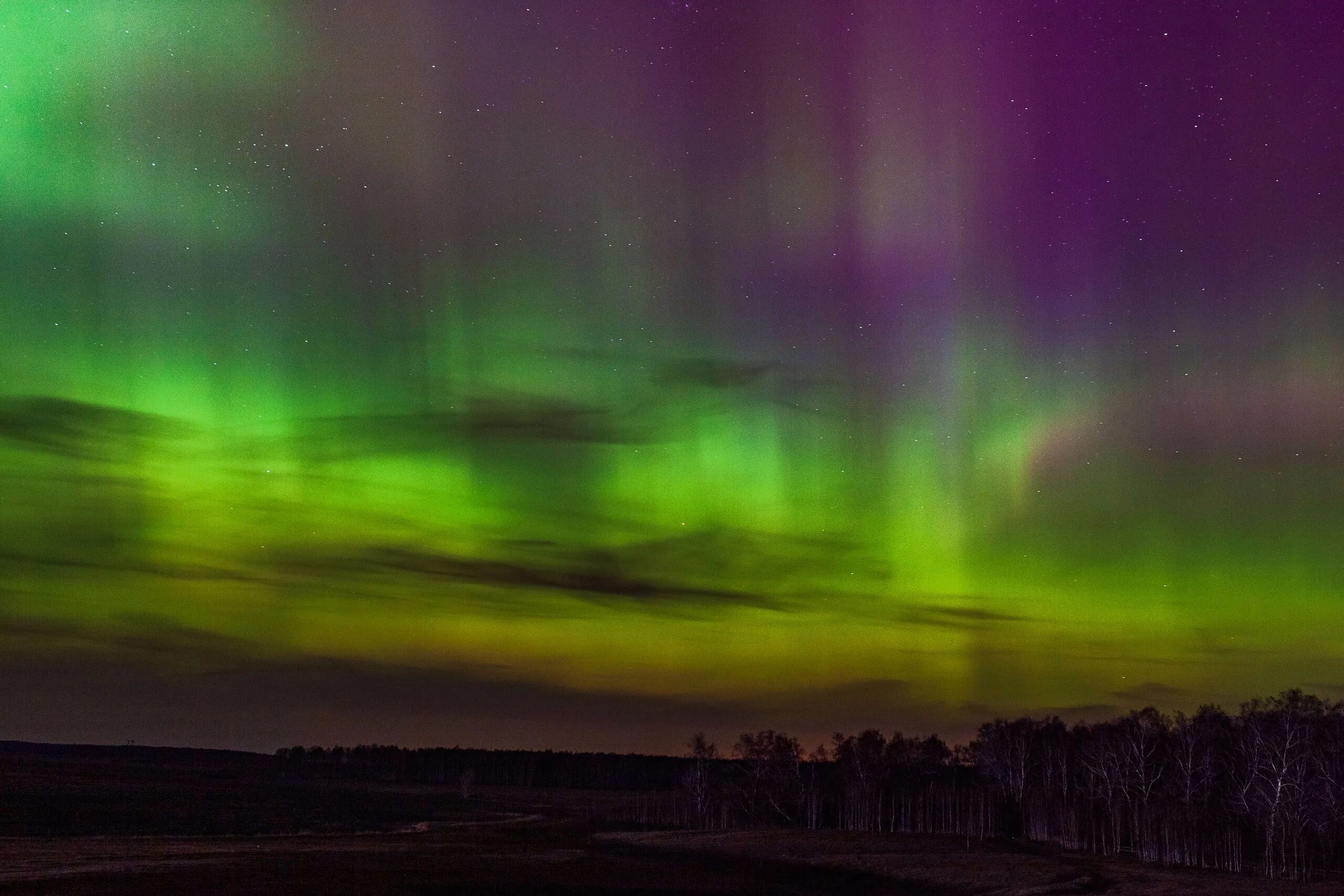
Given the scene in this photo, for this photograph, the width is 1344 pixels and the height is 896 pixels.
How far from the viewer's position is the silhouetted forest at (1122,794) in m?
101

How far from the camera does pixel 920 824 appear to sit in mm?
168250

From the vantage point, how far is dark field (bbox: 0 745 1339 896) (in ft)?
226

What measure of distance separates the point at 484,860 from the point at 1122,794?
8308cm

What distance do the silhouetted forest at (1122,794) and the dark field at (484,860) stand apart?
1209 centimetres

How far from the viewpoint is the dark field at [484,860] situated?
6888 centimetres

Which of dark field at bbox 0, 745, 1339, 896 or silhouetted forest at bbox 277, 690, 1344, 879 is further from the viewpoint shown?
silhouetted forest at bbox 277, 690, 1344, 879

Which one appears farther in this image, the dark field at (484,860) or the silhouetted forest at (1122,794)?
the silhouetted forest at (1122,794)

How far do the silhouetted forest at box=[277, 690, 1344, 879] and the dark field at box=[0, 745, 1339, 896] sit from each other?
1209 centimetres

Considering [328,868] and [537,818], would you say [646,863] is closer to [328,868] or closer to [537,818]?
[328,868]

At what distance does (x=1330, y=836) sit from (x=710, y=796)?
334 ft

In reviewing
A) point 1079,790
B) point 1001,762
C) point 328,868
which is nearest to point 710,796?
point 1001,762

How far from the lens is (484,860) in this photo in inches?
3435

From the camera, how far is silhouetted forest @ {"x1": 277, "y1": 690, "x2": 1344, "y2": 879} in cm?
10131

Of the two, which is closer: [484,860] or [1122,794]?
[484,860]
